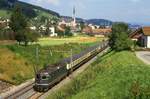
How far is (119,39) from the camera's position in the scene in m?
70.4

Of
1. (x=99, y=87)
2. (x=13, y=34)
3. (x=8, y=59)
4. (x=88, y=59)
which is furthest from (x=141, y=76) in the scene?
(x=13, y=34)

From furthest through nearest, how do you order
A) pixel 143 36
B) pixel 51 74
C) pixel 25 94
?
1. pixel 143 36
2. pixel 51 74
3. pixel 25 94

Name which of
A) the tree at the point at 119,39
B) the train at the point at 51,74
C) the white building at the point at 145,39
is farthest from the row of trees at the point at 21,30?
the train at the point at 51,74

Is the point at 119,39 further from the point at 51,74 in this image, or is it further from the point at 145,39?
the point at 51,74

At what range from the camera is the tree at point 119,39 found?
69.8 metres

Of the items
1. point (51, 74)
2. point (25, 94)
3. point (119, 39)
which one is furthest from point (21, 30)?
point (25, 94)

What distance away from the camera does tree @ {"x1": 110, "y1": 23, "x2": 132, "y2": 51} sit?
6981 cm

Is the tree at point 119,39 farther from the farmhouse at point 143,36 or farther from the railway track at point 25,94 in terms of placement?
the railway track at point 25,94

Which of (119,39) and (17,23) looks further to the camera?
(17,23)

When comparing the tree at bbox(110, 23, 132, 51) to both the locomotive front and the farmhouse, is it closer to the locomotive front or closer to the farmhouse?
the farmhouse

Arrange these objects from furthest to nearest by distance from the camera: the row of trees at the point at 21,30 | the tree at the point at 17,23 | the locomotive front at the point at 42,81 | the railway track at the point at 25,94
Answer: the tree at the point at 17,23
the row of trees at the point at 21,30
the locomotive front at the point at 42,81
the railway track at the point at 25,94

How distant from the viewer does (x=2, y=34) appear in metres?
110

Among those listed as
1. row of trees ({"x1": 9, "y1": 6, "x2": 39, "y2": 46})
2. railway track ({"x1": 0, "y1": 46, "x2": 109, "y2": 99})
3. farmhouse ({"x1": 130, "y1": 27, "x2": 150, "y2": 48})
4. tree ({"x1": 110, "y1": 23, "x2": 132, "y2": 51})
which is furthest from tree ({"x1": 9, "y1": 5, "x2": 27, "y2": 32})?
railway track ({"x1": 0, "y1": 46, "x2": 109, "y2": 99})

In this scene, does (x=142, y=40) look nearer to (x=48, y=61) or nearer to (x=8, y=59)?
(x=48, y=61)
